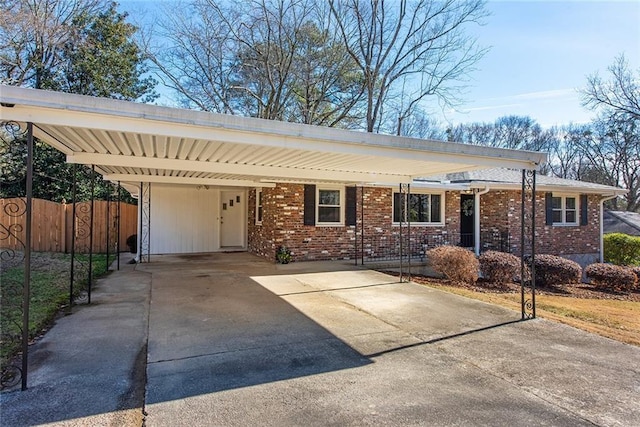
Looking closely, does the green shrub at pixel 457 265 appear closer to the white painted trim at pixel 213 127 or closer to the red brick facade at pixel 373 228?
the red brick facade at pixel 373 228

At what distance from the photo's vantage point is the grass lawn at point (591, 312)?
5593mm

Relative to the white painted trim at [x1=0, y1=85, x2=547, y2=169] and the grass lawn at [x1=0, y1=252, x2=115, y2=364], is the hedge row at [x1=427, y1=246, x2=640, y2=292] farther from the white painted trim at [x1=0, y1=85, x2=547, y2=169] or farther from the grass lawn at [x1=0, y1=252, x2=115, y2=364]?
the grass lawn at [x1=0, y1=252, x2=115, y2=364]

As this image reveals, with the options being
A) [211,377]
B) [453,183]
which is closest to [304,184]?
[453,183]

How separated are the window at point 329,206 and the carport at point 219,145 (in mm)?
3765

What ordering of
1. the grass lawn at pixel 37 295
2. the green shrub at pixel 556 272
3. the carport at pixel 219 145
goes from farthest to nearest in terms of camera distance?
1. the green shrub at pixel 556 272
2. the grass lawn at pixel 37 295
3. the carport at pixel 219 145

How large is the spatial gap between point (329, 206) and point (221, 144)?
7.24m

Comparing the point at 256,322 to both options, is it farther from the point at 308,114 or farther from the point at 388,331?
the point at 308,114

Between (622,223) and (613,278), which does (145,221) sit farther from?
(622,223)

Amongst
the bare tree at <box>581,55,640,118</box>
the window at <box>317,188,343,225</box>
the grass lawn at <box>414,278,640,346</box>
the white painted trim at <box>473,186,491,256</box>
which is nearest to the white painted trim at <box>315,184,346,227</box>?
the window at <box>317,188,343,225</box>

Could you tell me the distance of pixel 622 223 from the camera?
70.4 ft

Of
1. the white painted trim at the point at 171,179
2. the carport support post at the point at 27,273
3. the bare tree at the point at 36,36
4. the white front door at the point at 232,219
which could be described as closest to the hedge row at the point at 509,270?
the white painted trim at the point at 171,179

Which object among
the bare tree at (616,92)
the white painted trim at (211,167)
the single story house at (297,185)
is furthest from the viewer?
the bare tree at (616,92)

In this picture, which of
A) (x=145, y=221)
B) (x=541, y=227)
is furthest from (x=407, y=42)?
(x=145, y=221)

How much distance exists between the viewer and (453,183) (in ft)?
44.7
